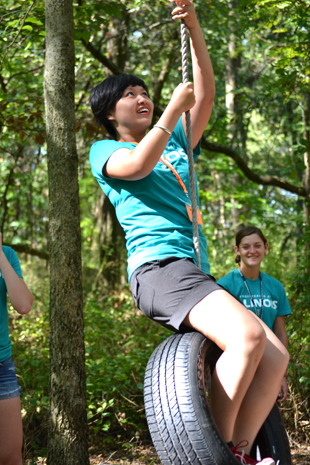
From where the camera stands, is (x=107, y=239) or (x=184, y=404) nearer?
(x=184, y=404)

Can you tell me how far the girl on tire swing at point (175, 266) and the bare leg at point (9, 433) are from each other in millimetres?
1226

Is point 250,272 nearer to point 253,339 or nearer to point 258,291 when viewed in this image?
point 258,291

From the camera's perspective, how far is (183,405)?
1.74 meters

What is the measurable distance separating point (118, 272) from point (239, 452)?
662 centimetres

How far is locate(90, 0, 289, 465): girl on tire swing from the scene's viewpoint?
1.79 meters

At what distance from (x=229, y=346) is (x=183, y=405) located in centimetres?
27

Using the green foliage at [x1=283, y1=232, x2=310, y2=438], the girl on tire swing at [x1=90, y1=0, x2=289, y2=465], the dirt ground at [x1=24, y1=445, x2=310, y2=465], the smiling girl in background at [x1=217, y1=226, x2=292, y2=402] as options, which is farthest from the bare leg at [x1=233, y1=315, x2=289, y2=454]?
the green foliage at [x1=283, y1=232, x2=310, y2=438]

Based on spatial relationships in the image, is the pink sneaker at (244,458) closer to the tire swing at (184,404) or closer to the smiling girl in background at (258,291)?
the tire swing at (184,404)

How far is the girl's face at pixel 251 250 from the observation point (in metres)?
3.63

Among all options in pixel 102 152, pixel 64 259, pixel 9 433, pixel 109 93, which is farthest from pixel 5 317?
pixel 109 93

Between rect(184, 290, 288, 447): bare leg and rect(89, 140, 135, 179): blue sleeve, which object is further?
rect(89, 140, 135, 179): blue sleeve

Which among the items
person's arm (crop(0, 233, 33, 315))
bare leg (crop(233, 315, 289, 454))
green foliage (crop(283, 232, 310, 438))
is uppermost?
person's arm (crop(0, 233, 33, 315))

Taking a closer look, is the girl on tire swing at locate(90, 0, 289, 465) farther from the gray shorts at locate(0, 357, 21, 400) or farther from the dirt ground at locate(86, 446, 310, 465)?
the dirt ground at locate(86, 446, 310, 465)

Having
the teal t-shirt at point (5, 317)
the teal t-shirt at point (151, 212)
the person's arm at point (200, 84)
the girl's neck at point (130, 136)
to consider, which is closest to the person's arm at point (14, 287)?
the teal t-shirt at point (5, 317)
